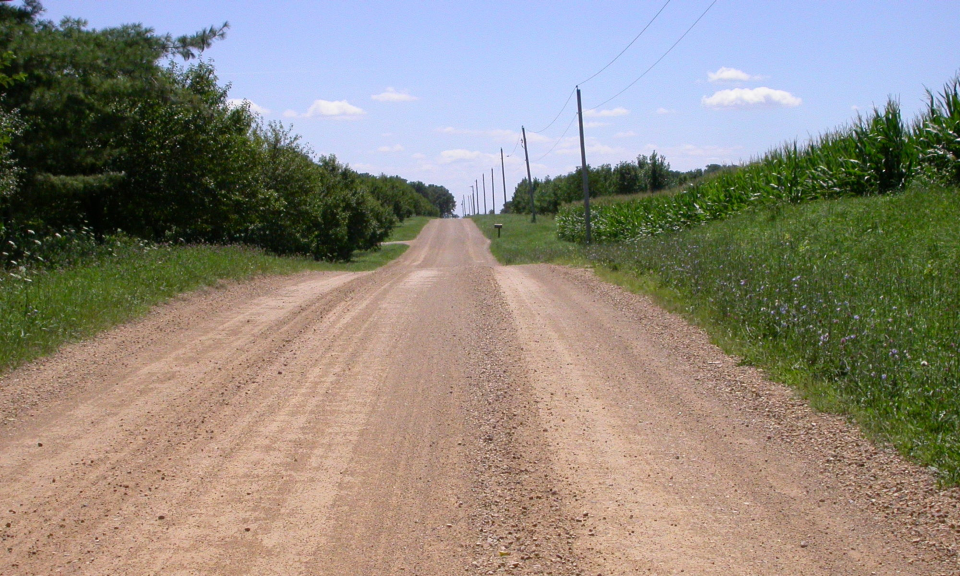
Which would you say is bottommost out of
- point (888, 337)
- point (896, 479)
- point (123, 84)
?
point (896, 479)

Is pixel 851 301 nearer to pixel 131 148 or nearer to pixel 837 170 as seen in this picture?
pixel 837 170

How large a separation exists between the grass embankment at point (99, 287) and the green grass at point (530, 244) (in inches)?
404

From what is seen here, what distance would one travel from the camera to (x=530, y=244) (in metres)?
46.2

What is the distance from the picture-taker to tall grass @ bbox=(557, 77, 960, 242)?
51.4 ft

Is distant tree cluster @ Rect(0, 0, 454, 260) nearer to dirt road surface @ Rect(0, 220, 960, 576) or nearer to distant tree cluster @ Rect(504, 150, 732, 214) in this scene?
dirt road surface @ Rect(0, 220, 960, 576)

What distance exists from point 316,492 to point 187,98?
62.8ft

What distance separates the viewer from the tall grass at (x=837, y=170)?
617 inches

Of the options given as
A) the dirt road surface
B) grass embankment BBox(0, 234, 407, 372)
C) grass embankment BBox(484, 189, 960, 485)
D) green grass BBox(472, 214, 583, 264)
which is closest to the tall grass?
grass embankment BBox(484, 189, 960, 485)

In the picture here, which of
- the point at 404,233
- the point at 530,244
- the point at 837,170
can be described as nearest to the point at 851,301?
the point at 837,170

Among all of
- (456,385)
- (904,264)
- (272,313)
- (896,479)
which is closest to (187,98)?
(272,313)

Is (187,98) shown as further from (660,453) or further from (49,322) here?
(660,453)

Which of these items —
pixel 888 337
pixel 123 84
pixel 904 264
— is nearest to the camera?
pixel 888 337

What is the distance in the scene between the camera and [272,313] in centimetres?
1279

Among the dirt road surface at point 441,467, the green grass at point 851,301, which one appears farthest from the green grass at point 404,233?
the dirt road surface at point 441,467
